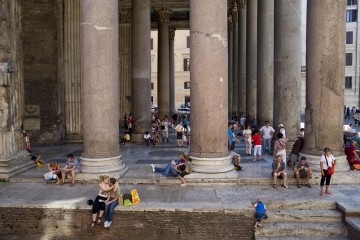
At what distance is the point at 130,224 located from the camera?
1053 centimetres

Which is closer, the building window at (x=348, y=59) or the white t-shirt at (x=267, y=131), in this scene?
the white t-shirt at (x=267, y=131)

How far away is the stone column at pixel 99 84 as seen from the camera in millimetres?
13648

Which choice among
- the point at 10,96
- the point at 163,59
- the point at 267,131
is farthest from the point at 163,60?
the point at 10,96

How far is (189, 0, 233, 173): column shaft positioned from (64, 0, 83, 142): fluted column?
1230 cm

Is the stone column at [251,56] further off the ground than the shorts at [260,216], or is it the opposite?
the stone column at [251,56]

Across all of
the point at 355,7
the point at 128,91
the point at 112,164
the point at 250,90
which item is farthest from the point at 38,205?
the point at 355,7

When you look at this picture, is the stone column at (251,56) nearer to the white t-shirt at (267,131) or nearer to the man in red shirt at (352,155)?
the white t-shirt at (267,131)

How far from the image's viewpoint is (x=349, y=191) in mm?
12523

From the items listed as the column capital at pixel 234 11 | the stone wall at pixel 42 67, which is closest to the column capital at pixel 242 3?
the column capital at pixel 234 11

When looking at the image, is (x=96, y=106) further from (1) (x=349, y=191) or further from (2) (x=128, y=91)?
(2) (x=128, y=91)

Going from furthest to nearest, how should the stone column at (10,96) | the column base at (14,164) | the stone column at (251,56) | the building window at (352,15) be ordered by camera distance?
the building window at (352,15) → the stone column at (251,56) → the stone column at (10,96) → the column base at (14,164)

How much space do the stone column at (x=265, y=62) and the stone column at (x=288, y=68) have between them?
5.53 metres

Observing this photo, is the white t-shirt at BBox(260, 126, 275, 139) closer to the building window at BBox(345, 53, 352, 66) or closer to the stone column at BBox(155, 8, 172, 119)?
the stone column at BBox(155, 8, 172, 119)

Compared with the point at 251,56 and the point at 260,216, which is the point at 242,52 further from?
the point at 260,216
